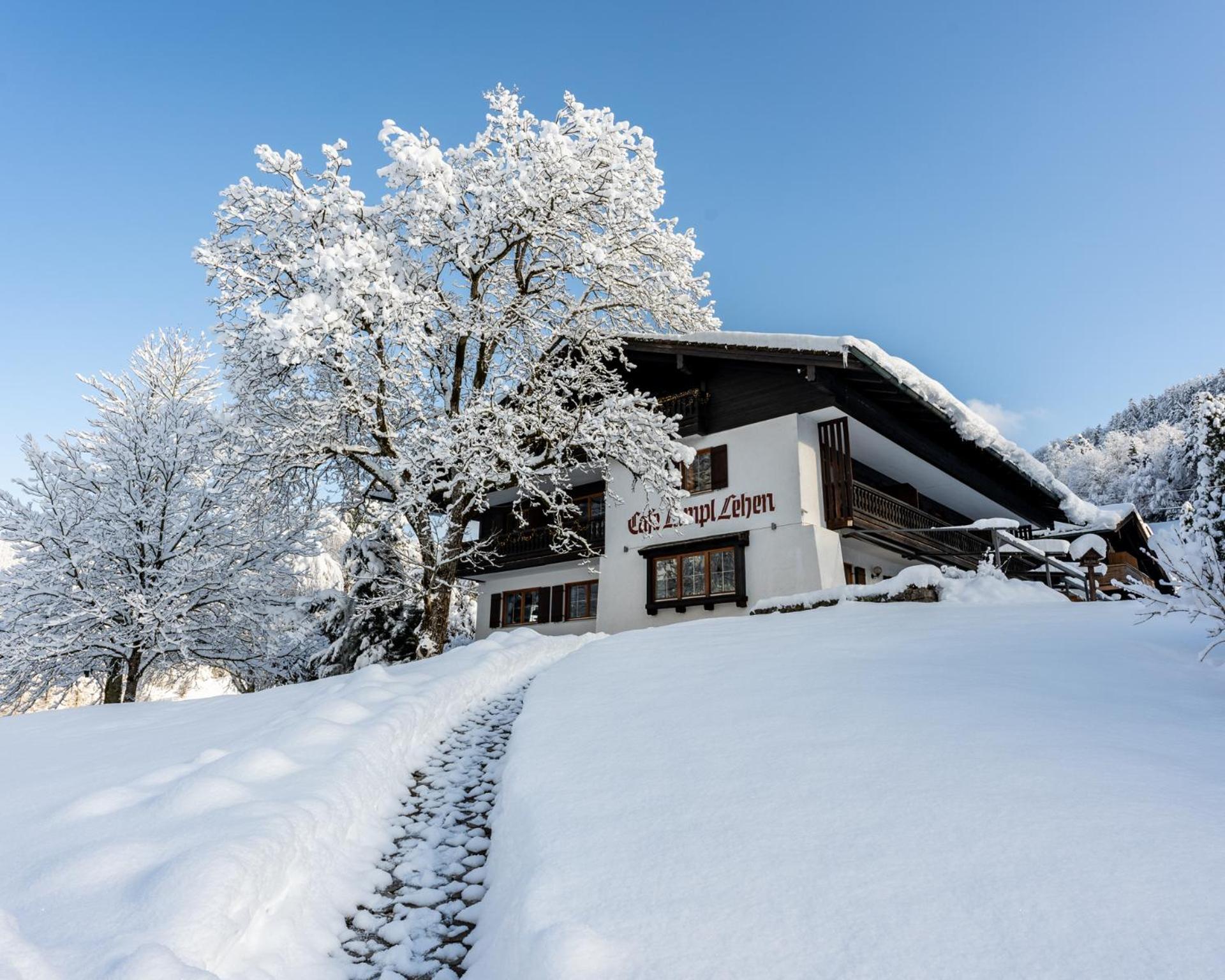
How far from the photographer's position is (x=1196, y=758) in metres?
4.06

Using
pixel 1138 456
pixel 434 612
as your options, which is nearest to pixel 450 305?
pixel 434 612

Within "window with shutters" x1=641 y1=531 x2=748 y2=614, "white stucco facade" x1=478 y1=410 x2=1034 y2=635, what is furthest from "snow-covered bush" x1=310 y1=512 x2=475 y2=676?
"window with shutters" x1=641 y1=531 x2=748 y2=614

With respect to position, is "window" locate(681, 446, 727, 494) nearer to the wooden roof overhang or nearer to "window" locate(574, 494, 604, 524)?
the wooden roof overhang

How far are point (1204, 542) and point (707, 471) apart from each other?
13.3m

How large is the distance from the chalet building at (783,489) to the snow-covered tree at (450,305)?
276 cm

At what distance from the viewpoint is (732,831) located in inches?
155

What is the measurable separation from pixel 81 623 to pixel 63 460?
3.58m

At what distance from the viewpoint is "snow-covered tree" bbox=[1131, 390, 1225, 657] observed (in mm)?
5570

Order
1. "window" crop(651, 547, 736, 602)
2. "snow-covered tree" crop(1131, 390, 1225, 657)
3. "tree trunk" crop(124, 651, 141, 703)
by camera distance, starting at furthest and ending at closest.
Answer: "window" crop(651, 547, 736, 602) → "tree trunk" crop(124, 651, 141, 703) → "snow-covered tree" crop(1131, 390, 1225, 657)

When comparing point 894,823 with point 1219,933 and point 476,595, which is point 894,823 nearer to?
point 1219,933

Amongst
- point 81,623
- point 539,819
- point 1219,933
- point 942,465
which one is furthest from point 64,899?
point 942,465

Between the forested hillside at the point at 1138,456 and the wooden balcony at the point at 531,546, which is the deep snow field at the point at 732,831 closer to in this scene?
the wooden balcony at the point at 531,546

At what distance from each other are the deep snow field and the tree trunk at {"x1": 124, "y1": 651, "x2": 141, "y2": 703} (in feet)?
28.3

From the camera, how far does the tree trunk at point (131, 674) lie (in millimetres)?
15133
